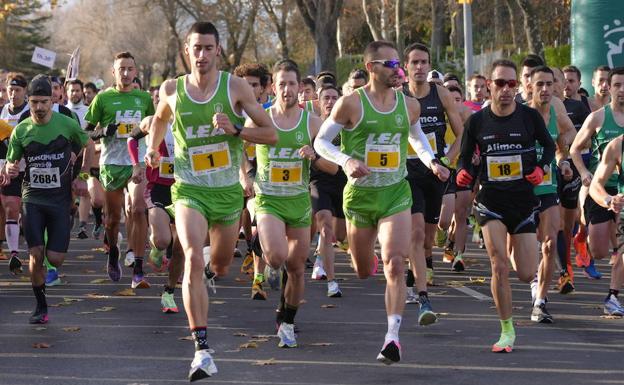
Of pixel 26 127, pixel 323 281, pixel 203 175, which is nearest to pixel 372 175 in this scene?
pixel 203 175

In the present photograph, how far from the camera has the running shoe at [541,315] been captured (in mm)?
10633

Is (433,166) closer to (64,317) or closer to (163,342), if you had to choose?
(163,342)

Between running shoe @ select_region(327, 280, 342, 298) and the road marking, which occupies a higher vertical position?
running shoe @ select_region(327, 280, 342, 298)

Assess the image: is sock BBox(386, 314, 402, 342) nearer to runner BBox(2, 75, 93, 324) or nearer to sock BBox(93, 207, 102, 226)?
runner BBox(2, 75, 93, 324)

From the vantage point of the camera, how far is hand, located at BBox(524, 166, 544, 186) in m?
9.45

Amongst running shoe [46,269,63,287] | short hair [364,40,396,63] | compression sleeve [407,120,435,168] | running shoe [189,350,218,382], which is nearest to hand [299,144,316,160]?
compression sleeve [407,120,435,168]

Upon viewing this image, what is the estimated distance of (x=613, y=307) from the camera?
35.7 feet

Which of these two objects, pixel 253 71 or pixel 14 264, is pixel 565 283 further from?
pixel 14 264

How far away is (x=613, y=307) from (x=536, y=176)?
1.98 metres

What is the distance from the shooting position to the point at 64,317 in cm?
1110

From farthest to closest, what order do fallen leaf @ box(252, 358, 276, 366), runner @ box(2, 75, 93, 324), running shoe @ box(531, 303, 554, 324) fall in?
runner @ box(2, 75, 93, 324)
running shoe @ box(531, 303, 554, 324)
fallen leaf @ box(252, 358, 276, 366)

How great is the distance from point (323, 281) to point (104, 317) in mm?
3206

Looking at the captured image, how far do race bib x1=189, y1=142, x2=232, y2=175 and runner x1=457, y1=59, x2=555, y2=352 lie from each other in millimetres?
1857

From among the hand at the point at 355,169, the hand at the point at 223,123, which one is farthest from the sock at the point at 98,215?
the hand at the point at 223,123
